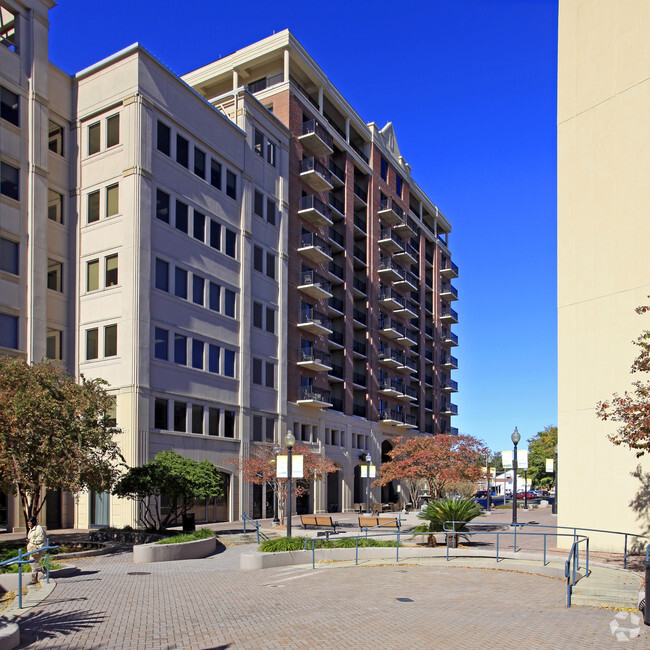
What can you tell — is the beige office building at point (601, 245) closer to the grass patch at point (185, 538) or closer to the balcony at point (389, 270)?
the grass patch at point (185, 538)

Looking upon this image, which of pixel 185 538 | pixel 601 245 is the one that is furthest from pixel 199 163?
pixel 601 245

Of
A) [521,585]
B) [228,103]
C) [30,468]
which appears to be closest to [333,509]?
[228,103]

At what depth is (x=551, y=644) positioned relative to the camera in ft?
35.1

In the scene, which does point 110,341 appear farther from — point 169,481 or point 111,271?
point 169,481

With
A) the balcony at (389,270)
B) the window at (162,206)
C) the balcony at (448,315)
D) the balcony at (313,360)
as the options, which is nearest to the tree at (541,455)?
the balcony at (448,315)

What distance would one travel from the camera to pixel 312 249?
165 ft

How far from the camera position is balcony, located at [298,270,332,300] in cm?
4972

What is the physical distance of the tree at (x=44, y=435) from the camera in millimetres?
21203

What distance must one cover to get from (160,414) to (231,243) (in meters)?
12.1

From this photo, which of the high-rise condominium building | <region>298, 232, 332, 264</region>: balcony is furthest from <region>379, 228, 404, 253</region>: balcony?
<region>298, 232, 332, 264</region>: balcony

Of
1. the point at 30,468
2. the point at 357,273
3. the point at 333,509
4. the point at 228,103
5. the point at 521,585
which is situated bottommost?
the point at 333,509

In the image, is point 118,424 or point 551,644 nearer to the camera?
point 551,644

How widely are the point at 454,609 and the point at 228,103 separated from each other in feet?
124

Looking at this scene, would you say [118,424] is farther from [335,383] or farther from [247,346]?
[335,383]
